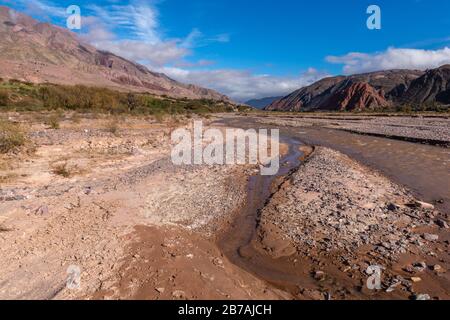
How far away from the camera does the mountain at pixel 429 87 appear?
13888 centimetres

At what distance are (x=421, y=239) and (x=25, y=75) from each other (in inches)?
5633

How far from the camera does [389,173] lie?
13.7m

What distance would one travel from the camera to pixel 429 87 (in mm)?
146250

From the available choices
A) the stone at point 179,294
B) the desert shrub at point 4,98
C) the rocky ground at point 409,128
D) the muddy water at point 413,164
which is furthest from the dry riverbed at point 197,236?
the desert shrub at point 4,98

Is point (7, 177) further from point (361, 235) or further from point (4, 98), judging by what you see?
point (4, 98)

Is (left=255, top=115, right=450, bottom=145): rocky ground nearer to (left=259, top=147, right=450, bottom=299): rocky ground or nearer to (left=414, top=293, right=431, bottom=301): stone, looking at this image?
(left=259, top=147, right=450, bottom=299): rocky ground

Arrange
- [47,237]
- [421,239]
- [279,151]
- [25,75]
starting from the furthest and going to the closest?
[25,75], [279,151], [421,239], [47,237]

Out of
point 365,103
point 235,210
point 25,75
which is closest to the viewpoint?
point 235,210

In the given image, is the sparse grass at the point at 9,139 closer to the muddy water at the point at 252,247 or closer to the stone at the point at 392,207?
the muddy water at the point at 252,247

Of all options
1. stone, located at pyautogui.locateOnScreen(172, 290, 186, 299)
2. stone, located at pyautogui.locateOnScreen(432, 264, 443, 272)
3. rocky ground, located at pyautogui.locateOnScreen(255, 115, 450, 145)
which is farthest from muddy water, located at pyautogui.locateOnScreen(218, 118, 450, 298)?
rocky ground, located at pyautogui.locateOnScreen(255, 115, 450, 145)

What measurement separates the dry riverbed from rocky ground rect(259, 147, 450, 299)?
1.0 inches
